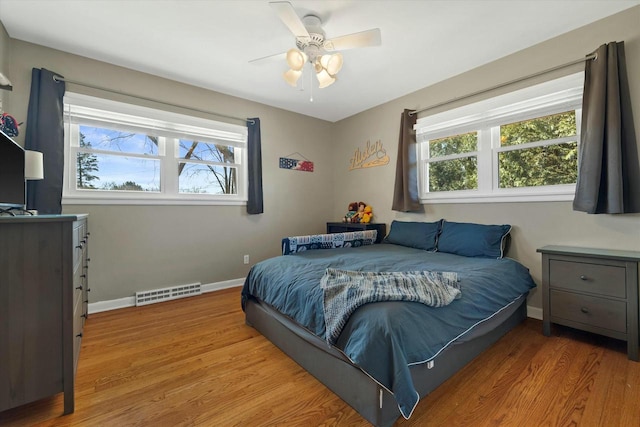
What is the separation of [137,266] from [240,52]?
2425mm

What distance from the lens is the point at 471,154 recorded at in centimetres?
297

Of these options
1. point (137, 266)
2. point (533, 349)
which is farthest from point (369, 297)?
point (137, 266)

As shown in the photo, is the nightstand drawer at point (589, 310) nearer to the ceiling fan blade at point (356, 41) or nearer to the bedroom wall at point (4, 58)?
the ceiling fan blade at point (356, 41)

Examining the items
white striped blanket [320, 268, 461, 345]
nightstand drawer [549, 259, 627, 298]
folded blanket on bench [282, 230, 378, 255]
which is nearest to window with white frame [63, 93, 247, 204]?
folded blanket on bench [282, 230, 378, 255]

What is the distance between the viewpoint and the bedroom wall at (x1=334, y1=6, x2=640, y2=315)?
6.67ft

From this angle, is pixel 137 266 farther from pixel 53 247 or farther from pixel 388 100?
pixel 388 100

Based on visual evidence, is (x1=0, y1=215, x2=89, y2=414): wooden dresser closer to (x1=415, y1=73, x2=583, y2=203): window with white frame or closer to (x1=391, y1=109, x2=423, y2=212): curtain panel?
(x1=391, y1=109, x2=423, y2=212): curtain panel

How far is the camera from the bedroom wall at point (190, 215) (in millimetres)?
2639

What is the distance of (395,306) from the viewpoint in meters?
1.30

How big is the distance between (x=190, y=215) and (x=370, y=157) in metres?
2.54

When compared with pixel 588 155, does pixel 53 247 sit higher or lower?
lower

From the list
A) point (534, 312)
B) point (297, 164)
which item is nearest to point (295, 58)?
point (297, 164)

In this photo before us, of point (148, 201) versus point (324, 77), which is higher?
point (324, 77)

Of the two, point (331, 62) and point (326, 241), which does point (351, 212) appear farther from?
point (331, 62)
